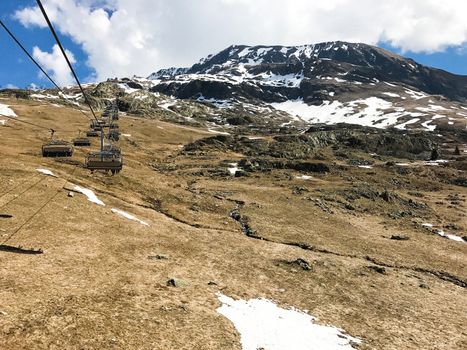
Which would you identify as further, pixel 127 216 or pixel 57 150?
pixel 57 150

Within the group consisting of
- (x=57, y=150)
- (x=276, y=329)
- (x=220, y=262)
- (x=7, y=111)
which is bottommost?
(x=220, y=262)

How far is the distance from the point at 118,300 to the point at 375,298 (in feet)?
65.3

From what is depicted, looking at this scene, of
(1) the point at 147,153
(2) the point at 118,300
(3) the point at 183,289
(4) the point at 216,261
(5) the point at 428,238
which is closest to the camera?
(2) the point at 118,300

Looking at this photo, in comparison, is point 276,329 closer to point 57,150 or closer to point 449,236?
point 449,236

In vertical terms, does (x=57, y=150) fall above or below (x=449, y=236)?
above

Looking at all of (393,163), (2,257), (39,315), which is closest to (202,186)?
(2,257)

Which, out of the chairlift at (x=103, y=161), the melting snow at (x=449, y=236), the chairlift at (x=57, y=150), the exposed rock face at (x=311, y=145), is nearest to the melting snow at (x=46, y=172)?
the chairlift at (x=57, y=150)

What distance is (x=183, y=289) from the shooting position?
27359 mm

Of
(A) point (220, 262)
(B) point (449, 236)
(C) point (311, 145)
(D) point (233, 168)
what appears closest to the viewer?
(A) point (220, 262)

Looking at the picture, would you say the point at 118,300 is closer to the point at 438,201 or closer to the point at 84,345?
the point at 84,345

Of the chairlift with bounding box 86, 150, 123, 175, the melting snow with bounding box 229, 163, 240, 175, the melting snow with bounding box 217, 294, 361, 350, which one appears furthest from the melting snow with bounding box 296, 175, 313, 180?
the melting snow with bounding box 217, 294, 361, 350

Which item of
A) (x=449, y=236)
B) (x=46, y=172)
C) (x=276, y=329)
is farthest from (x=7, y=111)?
(x=276, y=329)

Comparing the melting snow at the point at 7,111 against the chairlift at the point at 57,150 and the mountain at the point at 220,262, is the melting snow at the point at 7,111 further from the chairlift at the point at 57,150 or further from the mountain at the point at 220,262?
the chairlift at the point at 57,150

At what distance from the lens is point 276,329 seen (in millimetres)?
24078
